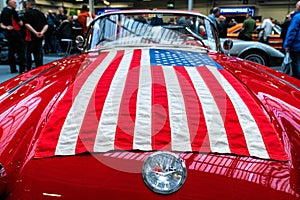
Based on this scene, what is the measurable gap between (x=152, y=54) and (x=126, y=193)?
4.88 ft

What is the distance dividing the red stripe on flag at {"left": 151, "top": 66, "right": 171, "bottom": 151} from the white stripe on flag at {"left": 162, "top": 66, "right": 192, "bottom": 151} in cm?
2

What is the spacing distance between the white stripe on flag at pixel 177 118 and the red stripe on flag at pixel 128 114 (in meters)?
0.15

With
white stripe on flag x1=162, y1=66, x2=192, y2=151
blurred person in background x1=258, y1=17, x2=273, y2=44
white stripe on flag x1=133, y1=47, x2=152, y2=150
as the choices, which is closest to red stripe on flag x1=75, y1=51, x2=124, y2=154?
Answer: white stripe on flag x1=133, y1=47, x2=152, y2=150

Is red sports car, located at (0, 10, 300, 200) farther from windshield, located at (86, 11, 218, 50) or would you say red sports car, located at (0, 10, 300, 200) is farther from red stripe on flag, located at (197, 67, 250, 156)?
windshield, located at (86, 11, 218, 50)

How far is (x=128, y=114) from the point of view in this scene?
1.27m

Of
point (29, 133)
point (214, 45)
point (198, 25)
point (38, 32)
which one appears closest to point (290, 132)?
point (29, 133)

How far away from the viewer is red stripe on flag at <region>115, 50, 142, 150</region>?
3.63ft

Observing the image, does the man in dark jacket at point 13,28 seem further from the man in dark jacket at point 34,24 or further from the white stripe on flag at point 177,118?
the white stripe on flag at point 177,118

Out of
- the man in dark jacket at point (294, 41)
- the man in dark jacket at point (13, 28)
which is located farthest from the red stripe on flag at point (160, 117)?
the man in dark jacket at point (13, 28)

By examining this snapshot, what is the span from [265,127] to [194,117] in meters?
0.29

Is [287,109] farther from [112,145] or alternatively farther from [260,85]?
[112,145]

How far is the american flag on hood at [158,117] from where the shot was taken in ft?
3.64

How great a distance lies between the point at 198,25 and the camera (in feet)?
9.91

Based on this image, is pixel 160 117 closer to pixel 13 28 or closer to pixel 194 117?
pixel 194 117
